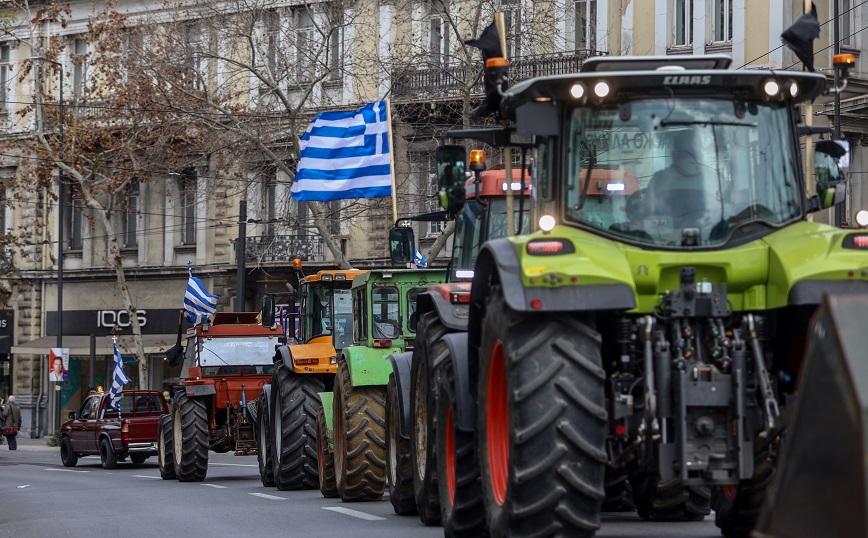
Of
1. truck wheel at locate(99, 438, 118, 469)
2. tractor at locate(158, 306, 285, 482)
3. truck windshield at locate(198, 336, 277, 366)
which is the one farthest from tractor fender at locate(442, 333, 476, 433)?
truck wheel at locate(99, 438, 118, 469)

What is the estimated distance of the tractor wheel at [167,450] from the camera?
24.3m

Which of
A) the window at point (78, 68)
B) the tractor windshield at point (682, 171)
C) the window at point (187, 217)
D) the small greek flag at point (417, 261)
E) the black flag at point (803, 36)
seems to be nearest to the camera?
the tractor windshield at point (682, 171)

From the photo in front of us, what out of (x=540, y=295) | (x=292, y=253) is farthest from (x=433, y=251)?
(x=540, y=295)

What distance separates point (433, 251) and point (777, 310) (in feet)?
75.1

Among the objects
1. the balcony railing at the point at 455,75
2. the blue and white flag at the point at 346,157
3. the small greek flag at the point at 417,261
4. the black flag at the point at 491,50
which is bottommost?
the small greek flag at the point at 417,261

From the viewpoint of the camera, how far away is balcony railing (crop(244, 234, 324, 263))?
1702 inches

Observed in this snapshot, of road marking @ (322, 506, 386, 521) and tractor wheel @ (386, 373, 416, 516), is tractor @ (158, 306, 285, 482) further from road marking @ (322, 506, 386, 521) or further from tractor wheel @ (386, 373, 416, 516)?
tractor wheel @ (386, 373, 416, 516)

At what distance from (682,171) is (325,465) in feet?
32.1

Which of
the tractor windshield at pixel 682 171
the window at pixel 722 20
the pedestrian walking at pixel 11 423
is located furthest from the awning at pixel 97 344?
the tractor windshield at pixel 682 171

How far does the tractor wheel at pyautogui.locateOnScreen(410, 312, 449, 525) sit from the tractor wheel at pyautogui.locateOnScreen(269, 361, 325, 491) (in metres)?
6.17

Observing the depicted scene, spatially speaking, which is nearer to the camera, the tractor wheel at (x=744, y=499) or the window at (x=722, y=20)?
the tractor wheel at (x=744, y=499)

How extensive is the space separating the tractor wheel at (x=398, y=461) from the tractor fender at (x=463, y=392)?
3420mm

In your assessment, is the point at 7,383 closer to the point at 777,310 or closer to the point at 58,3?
the point at 58,3

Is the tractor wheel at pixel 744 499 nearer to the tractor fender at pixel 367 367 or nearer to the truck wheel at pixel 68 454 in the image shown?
the tractor fender at pixel 367 367
